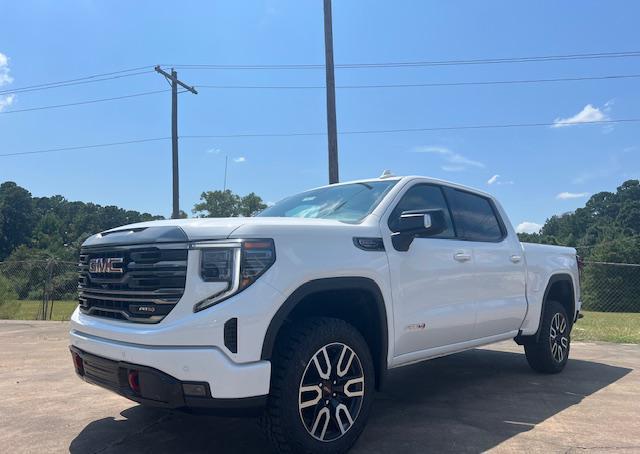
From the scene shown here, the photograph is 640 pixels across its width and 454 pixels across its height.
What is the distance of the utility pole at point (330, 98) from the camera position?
11.3 meters

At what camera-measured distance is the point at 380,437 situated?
3785 millimetres

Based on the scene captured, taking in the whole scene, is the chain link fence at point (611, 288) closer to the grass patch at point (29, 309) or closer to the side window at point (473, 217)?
the grass patch at point (29, 309)

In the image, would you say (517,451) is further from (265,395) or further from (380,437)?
(265,395)

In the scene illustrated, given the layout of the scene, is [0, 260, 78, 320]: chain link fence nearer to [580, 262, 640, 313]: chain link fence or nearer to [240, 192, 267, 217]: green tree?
[240, 192, 267, 217]: green tree

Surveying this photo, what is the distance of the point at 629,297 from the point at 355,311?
3952 cm

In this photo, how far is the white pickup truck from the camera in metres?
2.86

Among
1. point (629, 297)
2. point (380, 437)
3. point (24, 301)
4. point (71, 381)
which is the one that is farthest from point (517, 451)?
point (629, 297)

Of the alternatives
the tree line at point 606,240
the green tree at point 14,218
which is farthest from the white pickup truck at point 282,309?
the green tree at point 14,218

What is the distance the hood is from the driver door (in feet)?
2.52

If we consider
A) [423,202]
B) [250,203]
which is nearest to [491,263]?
[423,202]

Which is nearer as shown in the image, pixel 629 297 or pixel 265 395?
pixel 265 395

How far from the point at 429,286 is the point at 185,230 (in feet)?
6.45

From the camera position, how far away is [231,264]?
2945mm

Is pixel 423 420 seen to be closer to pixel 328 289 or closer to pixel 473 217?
pixel 328 289
